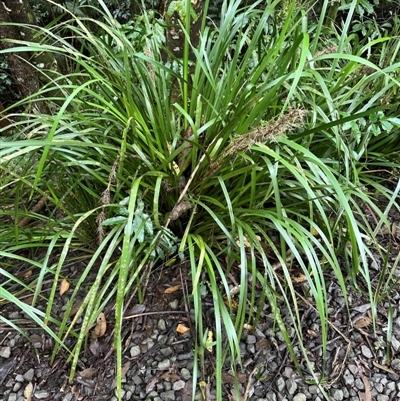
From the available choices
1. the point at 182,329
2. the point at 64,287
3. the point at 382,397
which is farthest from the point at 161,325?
the point at 382,397

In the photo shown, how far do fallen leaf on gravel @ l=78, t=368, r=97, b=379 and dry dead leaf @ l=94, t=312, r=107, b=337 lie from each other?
0.11m

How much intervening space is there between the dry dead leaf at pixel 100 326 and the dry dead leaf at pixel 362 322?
892 mm

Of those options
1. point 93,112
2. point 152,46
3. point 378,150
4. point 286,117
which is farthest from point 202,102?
point 378,150

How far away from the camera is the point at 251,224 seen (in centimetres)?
147

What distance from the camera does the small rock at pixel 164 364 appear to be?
4.46 ft

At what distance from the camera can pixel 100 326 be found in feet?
4.69

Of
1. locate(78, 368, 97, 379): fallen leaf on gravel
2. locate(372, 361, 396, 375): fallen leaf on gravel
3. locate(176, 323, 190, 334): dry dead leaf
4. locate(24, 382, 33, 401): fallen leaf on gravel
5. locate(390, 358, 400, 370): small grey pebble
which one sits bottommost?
locate(24, 382, 33, 401): fallen leaf on gravel

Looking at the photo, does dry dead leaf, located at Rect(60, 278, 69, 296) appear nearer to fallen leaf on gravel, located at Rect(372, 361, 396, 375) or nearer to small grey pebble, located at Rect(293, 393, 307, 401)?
small grey pebble, located at Rect(293, 393, 307, 401)

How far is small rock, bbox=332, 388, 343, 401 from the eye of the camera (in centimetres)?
130

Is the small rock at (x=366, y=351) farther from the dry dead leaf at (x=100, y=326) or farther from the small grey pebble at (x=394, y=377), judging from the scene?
the dry dead leaf at (x=100, y=326)

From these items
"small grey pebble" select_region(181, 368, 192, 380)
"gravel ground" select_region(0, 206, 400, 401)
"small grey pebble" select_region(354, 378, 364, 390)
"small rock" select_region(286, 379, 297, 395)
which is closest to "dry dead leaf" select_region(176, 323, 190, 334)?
"gravel ground" select_region(0, 206, 400, 401)

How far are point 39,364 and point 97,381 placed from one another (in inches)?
8.6

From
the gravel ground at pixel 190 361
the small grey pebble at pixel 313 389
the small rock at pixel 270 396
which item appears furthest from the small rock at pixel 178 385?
the small grey pebble at pixel 313 389

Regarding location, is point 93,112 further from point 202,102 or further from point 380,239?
point 380,239
